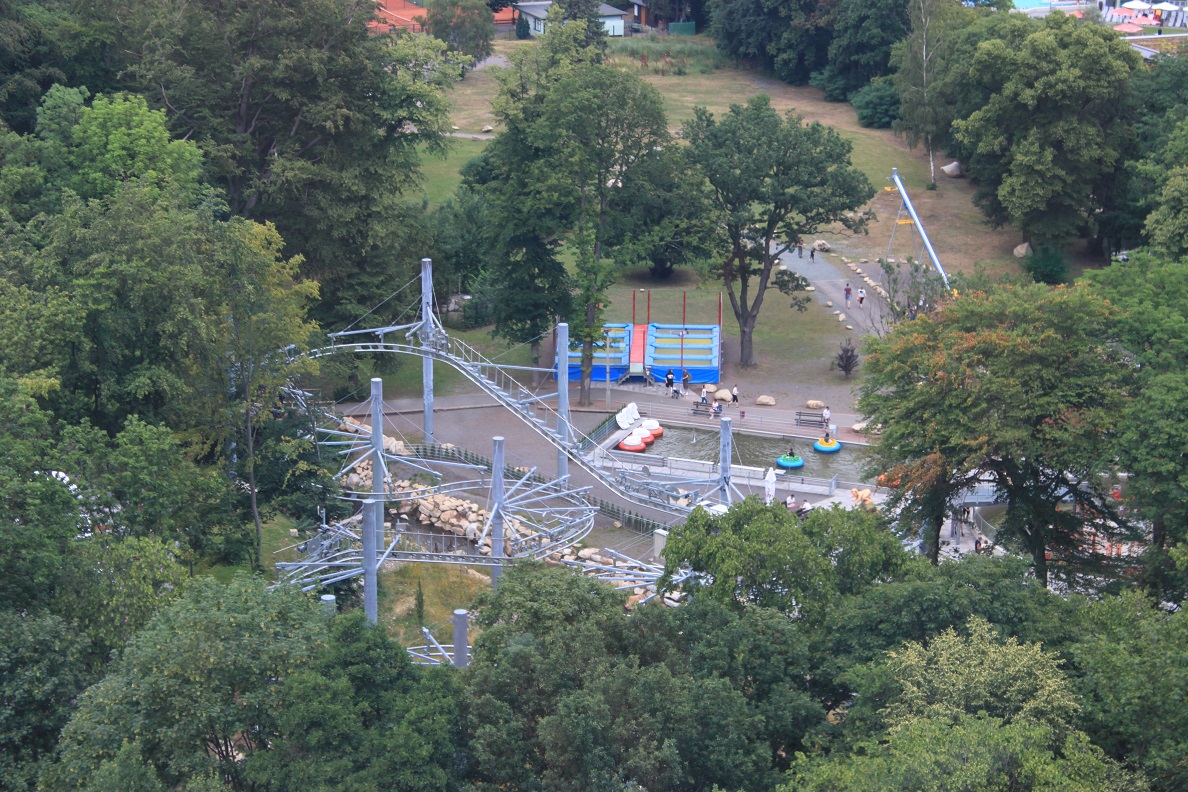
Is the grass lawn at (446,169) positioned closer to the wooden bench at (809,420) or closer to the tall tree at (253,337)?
the wooden bench at (809,420)

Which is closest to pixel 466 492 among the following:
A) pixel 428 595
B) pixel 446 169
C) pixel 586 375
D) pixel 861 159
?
pixel 428 595

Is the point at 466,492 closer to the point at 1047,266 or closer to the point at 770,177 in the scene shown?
the point at 770,177

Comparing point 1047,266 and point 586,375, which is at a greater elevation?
point 1047,266

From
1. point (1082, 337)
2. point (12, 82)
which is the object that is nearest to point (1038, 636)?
Result: point (1082, 337)

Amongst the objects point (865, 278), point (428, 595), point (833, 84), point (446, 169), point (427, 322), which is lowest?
point (428, 595)

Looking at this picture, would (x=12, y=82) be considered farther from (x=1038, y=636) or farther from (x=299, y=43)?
(x=1038, y=636)
